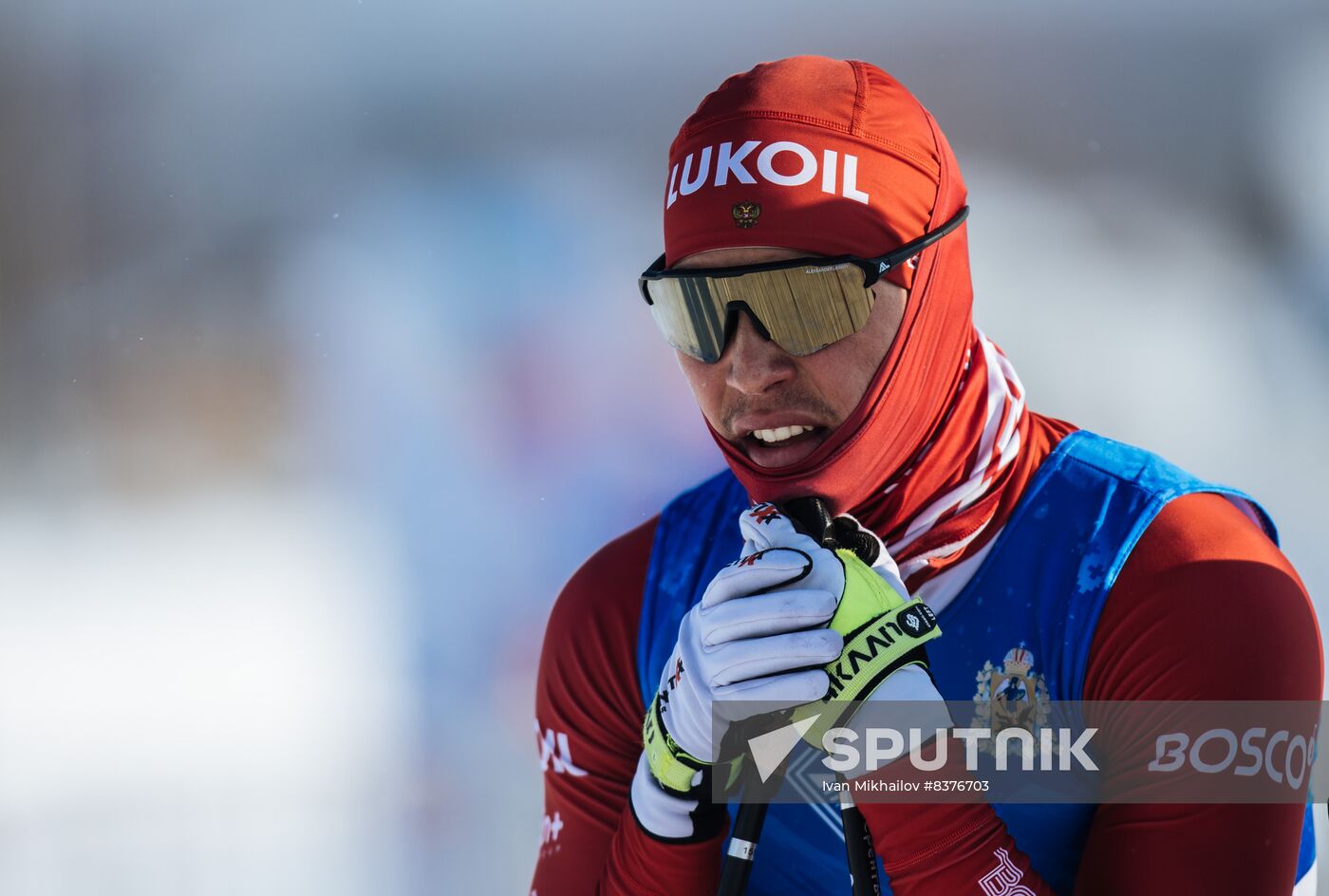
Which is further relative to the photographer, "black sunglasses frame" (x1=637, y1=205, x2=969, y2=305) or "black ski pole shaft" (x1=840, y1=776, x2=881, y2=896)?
"black sunglasses frame" (x1=637, y1=205, x2=969, y2=305)

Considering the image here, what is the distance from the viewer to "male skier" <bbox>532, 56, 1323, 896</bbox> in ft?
4.30

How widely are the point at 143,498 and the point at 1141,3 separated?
2.97 m

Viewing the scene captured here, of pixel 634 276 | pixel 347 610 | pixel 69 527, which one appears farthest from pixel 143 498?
pixel 634 276

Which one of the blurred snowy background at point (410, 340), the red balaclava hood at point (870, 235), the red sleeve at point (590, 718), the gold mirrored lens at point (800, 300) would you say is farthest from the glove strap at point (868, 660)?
the blurred snowy background at point (410, 340)

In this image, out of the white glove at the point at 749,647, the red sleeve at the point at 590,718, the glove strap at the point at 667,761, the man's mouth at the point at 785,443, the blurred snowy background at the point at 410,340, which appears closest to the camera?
the white glove at the point at 749,647

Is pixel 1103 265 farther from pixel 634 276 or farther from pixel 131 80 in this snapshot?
pixel 131 80

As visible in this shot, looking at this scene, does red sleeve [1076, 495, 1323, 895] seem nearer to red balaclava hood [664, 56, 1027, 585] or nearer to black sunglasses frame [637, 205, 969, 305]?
red balaclava hood [664, 56, 1027, 585]

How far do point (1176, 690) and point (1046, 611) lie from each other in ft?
0.64

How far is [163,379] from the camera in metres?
3.37

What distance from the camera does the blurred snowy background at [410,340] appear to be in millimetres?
2943

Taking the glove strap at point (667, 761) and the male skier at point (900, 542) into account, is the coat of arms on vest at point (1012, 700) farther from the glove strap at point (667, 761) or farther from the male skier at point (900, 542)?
the glove strap at point (667, 761)

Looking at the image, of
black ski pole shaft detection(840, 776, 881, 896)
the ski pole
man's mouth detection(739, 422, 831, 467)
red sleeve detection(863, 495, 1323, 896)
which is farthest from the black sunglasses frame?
black ski pole shaft detection(840, 776, 881, 896)

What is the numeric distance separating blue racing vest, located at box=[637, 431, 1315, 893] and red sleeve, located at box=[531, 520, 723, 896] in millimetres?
100

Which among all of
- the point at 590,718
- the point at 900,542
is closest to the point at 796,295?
the point at 900,542
